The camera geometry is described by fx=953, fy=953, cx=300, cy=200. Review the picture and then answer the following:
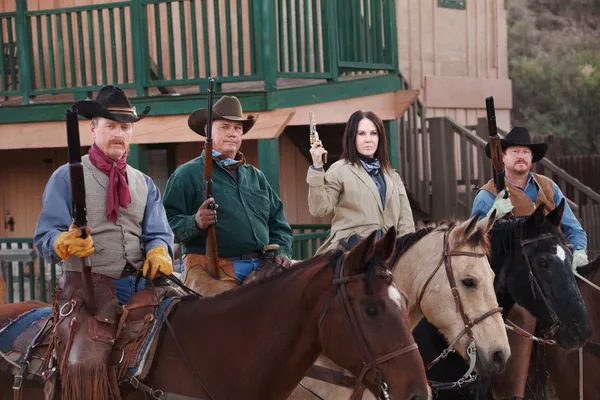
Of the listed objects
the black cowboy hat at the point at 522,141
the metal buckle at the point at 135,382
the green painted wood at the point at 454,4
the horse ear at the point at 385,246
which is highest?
the green painted wood at the point at 454,4

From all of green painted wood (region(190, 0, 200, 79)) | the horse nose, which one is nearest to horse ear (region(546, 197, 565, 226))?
the horse nose

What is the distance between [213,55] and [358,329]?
8.56m

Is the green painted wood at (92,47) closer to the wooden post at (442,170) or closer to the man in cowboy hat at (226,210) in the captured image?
the wooden post at (442,170)

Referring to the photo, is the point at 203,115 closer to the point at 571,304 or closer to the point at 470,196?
the point at 571,304

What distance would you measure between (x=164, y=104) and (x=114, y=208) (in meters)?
5.87

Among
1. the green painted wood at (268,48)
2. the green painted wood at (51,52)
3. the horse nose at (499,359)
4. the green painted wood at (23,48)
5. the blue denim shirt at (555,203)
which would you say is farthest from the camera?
the green painted wood at (23,48)

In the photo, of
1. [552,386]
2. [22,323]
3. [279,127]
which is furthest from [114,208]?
[279,127]

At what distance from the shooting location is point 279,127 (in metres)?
9.88

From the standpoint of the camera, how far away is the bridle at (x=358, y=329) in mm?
3848

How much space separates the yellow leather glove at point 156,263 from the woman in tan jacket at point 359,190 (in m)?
1.53

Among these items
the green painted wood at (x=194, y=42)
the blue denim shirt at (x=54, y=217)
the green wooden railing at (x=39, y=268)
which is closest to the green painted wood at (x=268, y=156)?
the green wooden railing at (x=39, y=268)

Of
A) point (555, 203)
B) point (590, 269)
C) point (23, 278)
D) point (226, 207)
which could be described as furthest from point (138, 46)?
point (590, 269)

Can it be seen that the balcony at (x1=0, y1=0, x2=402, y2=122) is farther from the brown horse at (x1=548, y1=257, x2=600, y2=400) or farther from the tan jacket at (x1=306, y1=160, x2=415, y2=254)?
the brown horse at (x1=548, y1=257, x2=600, y2=400)

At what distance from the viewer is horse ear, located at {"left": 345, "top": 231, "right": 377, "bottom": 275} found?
157 inches
